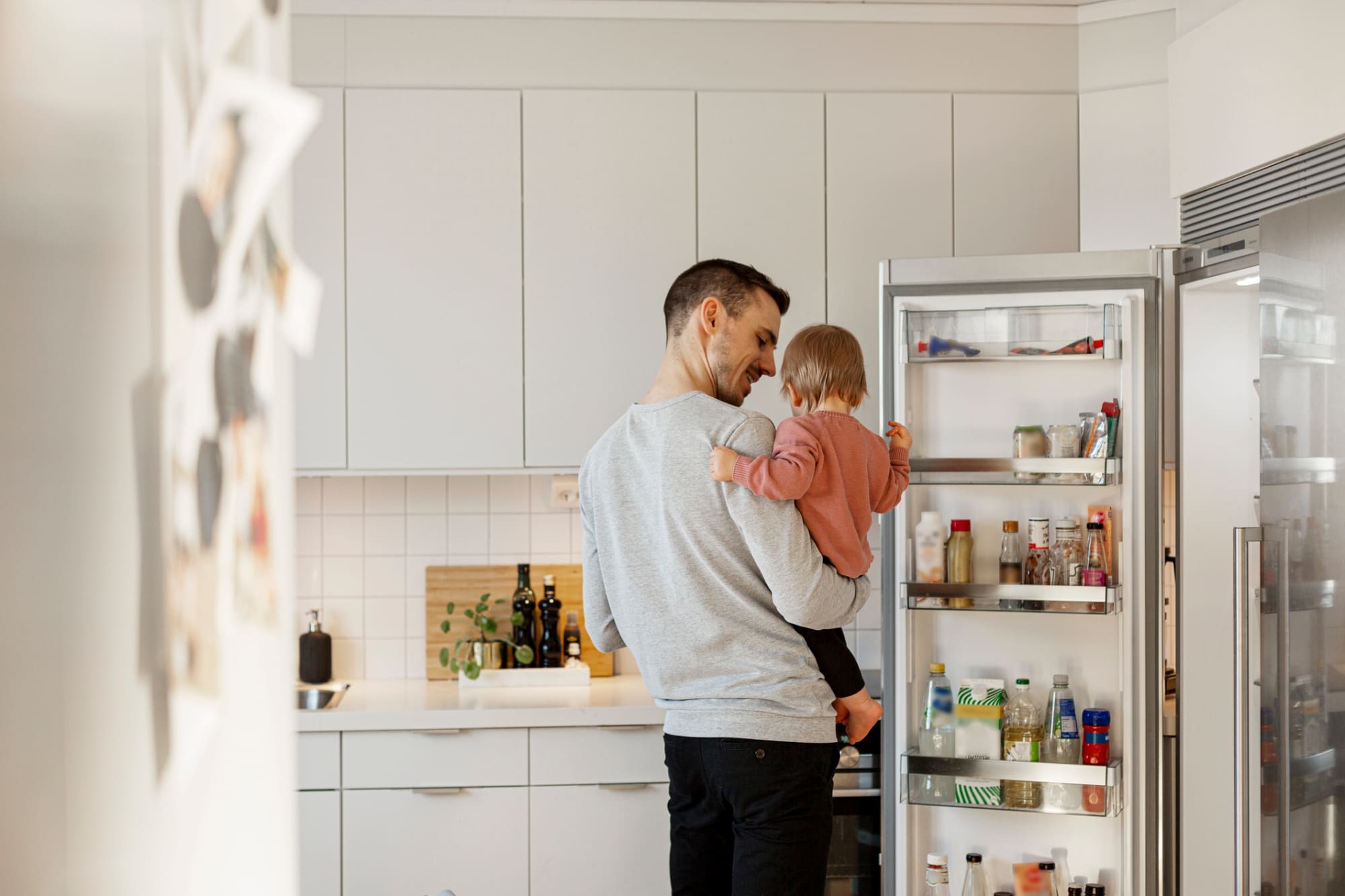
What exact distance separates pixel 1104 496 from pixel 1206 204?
63cm

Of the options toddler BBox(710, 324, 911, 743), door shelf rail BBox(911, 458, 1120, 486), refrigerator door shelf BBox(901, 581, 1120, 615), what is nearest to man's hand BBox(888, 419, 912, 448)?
toddler BBox(710, 324, 911, 743)

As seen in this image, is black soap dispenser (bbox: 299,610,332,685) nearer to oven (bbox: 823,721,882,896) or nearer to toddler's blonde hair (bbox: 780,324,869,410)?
oven (bbox: 823,721,882,896)

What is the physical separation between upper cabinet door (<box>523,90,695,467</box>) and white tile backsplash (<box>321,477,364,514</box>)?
0.65m

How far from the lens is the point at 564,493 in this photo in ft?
10.7

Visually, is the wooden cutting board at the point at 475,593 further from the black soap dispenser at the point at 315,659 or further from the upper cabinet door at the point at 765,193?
the upper cabinet door at the point at 765,193

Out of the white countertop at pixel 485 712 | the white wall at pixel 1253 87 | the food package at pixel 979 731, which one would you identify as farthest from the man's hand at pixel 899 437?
the white countertop at pixel 485 712

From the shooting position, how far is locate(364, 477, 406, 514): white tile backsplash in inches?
129

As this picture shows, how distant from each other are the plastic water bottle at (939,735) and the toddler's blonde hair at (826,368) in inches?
33.0

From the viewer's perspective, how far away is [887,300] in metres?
2.44

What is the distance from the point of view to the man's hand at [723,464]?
150 centimetres

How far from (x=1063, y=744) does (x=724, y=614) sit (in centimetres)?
119

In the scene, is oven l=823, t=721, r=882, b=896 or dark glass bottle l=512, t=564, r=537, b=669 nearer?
oven l=823, t=721, r=882, b=896

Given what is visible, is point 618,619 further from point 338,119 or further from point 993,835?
point 338,119

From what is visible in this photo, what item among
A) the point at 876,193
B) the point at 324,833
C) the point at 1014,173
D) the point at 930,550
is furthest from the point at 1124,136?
the point at 324,833
